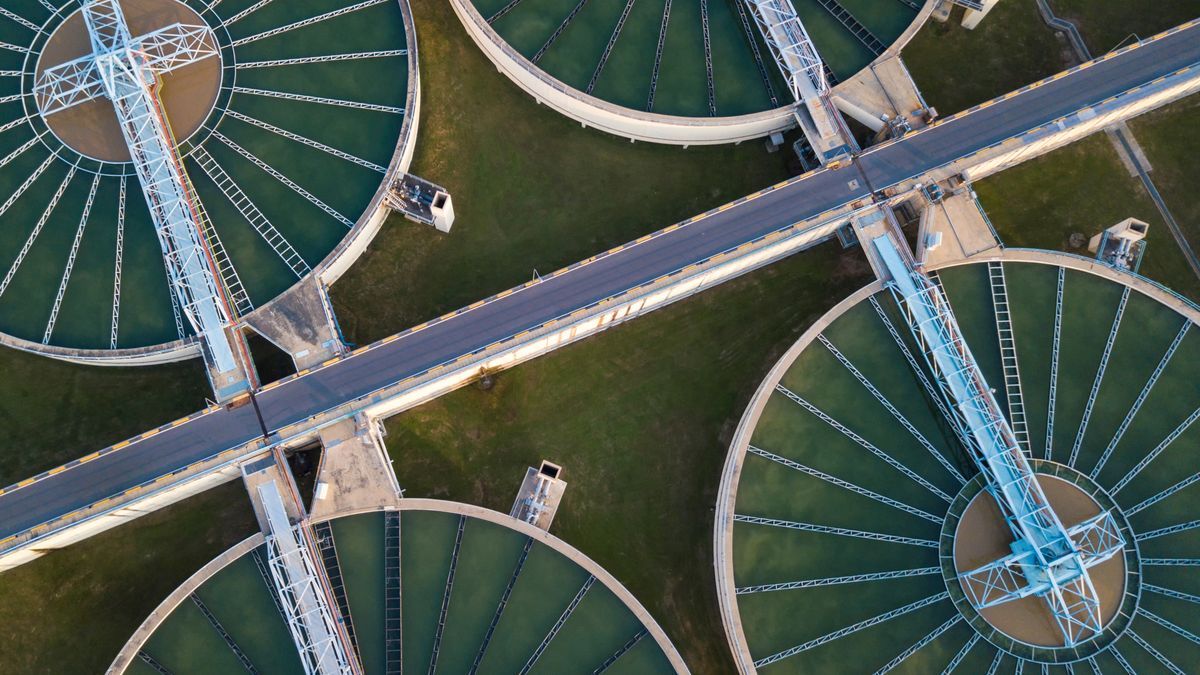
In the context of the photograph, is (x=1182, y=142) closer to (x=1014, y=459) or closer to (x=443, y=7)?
(x=1014, y=459)

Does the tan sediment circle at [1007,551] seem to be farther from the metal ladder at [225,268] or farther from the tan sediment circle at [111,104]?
the tan sediment circle at [111,104]

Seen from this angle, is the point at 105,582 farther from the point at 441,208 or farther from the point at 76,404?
the point at 441,208

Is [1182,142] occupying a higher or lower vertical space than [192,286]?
lower

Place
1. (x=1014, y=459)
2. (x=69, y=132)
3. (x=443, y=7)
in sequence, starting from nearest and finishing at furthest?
(x=1014, y=459)
(x=69, y=132)
(x=443, y=7)

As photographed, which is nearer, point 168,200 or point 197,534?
point 168,200

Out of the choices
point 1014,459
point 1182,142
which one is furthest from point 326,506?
point 1182,142

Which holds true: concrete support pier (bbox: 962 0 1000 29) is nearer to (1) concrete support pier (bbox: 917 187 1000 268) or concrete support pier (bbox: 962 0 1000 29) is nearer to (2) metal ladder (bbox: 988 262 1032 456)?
(1) concrete support pier (bbox: 917 187 1000 268)

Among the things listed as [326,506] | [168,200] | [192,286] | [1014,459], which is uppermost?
[168,200]

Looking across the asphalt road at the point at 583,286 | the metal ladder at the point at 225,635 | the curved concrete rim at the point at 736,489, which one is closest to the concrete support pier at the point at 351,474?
the asphalt road at the point at 583,286
